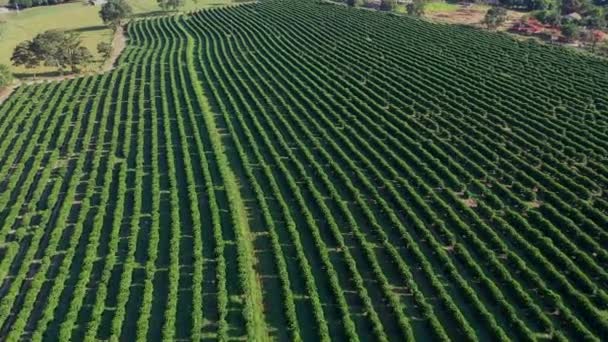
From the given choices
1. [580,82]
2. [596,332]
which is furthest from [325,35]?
[596,332]

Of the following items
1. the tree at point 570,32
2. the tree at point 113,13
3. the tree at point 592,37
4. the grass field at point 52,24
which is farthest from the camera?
the tree at point 113,13

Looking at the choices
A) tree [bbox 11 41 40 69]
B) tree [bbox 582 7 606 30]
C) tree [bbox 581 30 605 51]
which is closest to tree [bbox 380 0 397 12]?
tree [bbox 581 30 605 51]

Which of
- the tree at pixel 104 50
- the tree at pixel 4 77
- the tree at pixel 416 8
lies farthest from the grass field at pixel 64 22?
the tree at pixel 416 8

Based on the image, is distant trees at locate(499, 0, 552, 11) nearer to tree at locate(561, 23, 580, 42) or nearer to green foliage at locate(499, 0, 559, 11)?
green foliage at locate(499, 0, 559, 11)

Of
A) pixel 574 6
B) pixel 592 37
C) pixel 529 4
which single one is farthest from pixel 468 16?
pixel 592 37

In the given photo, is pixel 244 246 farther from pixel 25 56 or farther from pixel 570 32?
pixel 570 32

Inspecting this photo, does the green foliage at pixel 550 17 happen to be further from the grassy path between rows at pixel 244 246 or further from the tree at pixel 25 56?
the tree at pixel 25 56

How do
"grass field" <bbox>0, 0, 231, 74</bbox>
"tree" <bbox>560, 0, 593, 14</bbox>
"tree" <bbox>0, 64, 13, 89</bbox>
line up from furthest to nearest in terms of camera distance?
"tree" <bbox>560, 0, 593, 14</bbox>
"grass field" <bbox>0, 0, 231, 74</bbox>
"tree" <bbox>0, 64, 13, 89</bbox>
